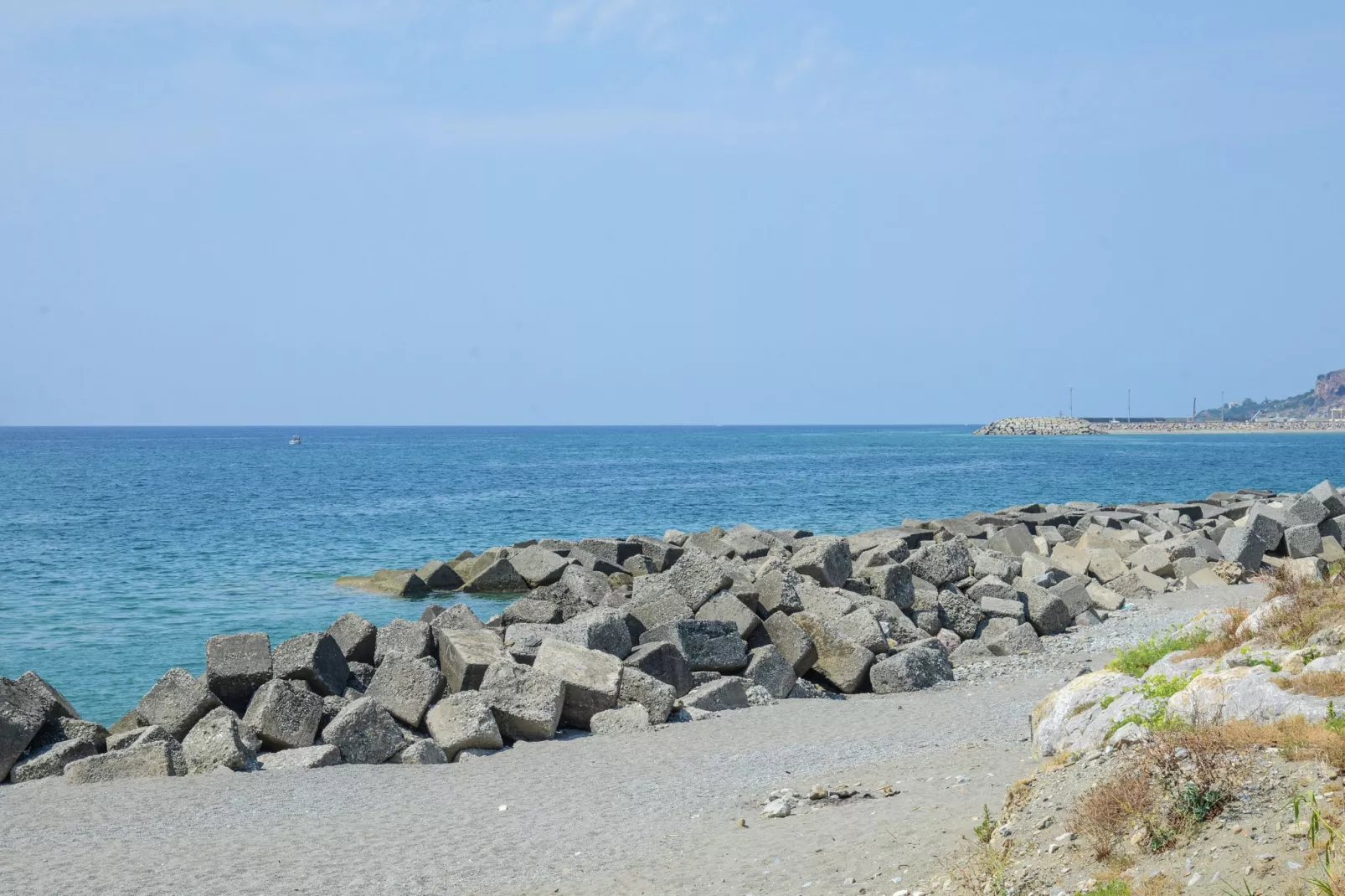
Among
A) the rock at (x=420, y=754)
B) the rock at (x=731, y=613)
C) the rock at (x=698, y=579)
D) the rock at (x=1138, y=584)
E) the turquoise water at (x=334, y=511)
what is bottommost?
the turquoise water at (x=334, y=511)

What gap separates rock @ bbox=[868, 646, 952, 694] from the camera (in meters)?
13.8

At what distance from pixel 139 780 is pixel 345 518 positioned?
3387cm

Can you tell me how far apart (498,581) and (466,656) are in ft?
40.7

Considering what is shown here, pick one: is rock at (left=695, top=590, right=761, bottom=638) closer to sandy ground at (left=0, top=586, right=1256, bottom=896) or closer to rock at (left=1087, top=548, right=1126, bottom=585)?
sandy ground at (left=0, top=586, right=1256, bottom=896)

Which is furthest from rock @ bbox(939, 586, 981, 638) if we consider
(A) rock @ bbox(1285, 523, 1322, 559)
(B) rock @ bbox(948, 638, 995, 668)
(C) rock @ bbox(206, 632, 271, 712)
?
(C) rock @ bbox(206, 632, 271, 712)

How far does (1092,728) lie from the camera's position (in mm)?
7312

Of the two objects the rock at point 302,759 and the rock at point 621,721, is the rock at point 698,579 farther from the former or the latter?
the rock at point 302,759

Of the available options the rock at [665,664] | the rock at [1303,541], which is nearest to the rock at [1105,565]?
the rock at [1303,541]

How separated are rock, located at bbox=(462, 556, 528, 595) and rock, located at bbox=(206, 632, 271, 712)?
39.9ft

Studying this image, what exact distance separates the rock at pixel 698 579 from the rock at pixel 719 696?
264cm

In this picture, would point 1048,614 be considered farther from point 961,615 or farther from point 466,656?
point 466,656

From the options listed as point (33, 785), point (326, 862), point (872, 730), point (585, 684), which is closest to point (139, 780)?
point (33, 785)

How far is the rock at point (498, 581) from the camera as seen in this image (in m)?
24.9

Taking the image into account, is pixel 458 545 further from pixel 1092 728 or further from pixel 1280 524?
pixel 1092 728
